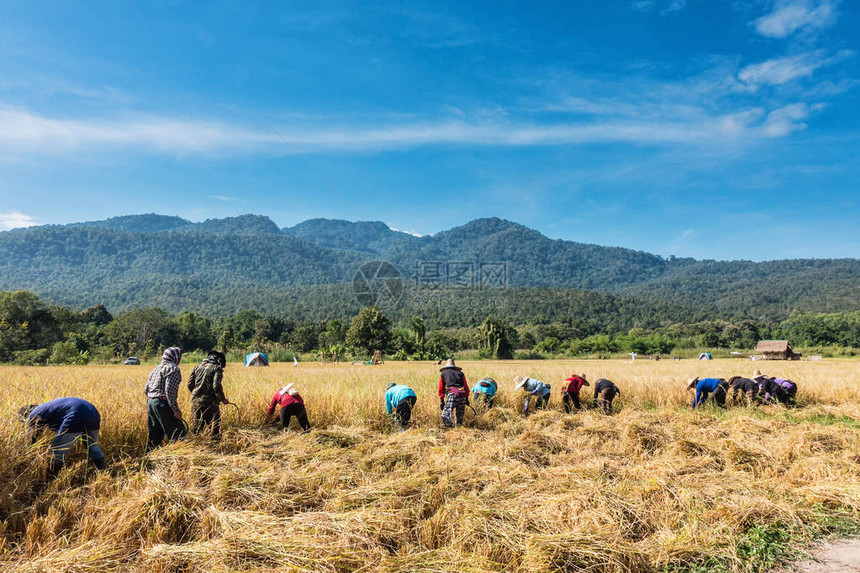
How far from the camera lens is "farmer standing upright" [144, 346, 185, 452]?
6.44 m

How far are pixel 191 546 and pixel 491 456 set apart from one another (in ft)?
13.6

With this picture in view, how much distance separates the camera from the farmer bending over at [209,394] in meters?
7.06

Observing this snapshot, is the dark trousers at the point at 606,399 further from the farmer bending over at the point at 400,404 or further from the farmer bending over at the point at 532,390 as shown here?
the farmer bending over at the point at 400,404

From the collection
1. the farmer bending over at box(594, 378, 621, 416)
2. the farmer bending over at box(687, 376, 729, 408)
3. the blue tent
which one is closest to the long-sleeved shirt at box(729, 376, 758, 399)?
the farmer bending over at box(687, 376, 729, 408)

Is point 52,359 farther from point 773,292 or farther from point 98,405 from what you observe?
point 773,292

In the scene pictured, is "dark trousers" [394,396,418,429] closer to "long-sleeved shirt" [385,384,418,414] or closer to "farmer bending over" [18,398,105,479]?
"long-sleeved shirt" [385,384,418,414]

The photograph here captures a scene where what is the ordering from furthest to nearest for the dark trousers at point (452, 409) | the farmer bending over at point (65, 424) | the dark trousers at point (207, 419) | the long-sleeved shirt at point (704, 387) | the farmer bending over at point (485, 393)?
the long-sleeved shirt at point (704, 387), the farmer bending over at point (485, 393), the dark trousers at point (452, 409), the dark trousers at point (207, 419), the farmer bending over at point (65, 424)

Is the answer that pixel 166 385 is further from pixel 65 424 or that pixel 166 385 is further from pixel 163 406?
pixel 65 424

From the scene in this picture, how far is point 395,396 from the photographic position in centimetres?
888

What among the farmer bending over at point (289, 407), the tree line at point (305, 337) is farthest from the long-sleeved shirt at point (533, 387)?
the tree line at point (305, 337)

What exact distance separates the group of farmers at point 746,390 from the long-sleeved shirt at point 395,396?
8.03 m

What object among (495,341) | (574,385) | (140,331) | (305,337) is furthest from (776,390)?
(140,331)

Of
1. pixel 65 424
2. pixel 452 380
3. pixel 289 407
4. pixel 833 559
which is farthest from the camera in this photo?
pixel 452 380

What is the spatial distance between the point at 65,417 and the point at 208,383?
1.93 m
